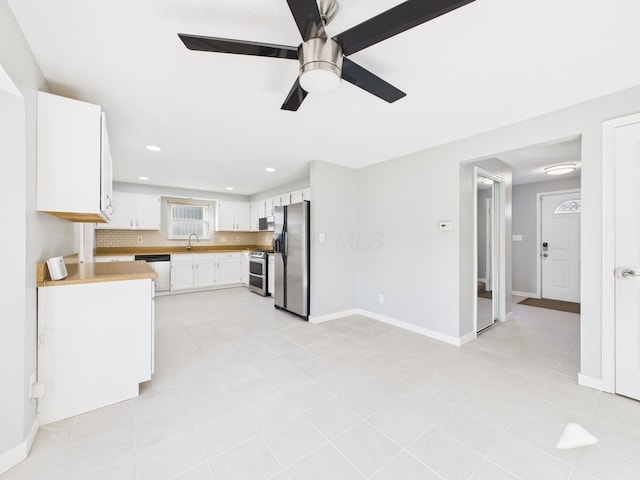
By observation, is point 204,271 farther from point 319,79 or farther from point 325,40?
point 325,40

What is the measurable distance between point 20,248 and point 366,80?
84.3 inches

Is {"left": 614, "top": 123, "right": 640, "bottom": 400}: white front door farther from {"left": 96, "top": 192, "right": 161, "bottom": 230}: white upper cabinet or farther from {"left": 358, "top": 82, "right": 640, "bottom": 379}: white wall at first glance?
{"left": 96, "top": 192, "right": 161, "bottom": 230}: white upper cabinet

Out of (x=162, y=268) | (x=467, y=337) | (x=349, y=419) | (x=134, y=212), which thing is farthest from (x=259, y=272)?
(x=349, y=419)

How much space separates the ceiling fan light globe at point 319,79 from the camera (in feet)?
4.27

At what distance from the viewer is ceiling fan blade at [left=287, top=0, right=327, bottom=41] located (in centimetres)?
107

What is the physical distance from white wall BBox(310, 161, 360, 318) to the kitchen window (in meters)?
4.06

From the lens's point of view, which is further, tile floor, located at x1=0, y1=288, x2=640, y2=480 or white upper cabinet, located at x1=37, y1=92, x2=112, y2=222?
white upper cabinet, located at x1=37, y1=92, x2=112, y2=222

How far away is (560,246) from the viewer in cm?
518

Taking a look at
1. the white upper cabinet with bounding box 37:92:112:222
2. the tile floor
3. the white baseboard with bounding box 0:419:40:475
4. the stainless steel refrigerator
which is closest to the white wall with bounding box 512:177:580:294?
the tile floor

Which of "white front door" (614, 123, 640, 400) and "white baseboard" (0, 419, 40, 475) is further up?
"white front door" (614, 123, 640, 400)

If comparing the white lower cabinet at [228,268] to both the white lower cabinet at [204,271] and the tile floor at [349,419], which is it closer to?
the white lower cabinet at [204,271]

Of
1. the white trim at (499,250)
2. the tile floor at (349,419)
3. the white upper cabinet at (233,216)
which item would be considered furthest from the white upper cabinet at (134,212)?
the white trim at (499,250)

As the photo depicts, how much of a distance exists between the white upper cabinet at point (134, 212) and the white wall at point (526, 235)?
7.74 meters

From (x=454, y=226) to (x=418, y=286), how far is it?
2.93ft
